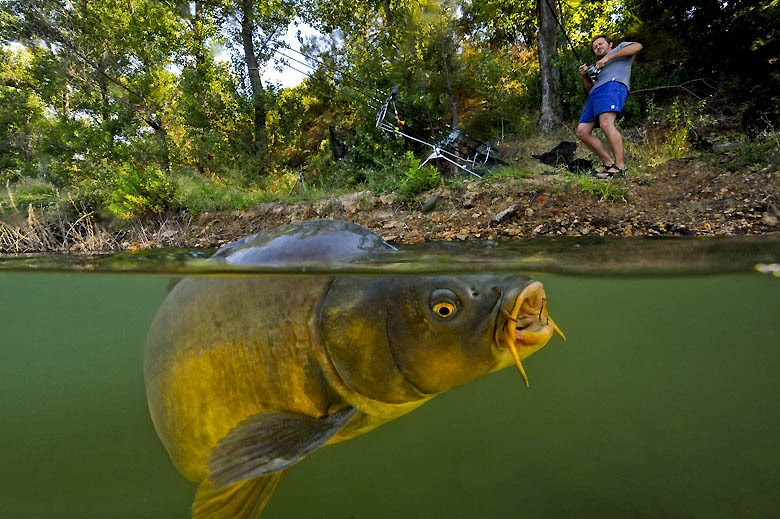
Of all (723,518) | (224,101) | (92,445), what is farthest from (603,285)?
(224,101)

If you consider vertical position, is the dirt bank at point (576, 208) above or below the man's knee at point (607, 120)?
below

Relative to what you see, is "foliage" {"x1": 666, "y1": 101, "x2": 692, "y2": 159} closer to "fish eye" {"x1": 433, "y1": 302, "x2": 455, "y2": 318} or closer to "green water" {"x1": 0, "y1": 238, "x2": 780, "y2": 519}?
"green water" {"x1": 0, "y1": 238, "x2": 780, "y2": 519}

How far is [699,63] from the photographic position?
428 inches

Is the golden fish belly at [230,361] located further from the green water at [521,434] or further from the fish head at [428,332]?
the green water at [521,434]

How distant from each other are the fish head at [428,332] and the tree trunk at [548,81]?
1132 centimetres

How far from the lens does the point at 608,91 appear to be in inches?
281

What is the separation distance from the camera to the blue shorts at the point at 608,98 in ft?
23.3

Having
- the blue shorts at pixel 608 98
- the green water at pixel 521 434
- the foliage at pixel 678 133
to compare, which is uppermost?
the blue shorts at pixel 608 98

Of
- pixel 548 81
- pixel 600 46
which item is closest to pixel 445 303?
pixel 600 46

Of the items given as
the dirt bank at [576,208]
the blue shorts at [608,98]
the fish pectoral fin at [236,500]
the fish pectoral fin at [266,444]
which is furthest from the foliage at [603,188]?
the fish pectoral fin at [236,500]

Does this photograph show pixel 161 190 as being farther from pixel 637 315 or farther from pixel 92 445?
pixel 637 315

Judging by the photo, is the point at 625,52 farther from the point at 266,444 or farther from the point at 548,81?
the point at 266,444

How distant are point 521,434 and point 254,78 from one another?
47.7 feet

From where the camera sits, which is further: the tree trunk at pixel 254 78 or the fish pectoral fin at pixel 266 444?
the tree trunk at pixel 254 78
